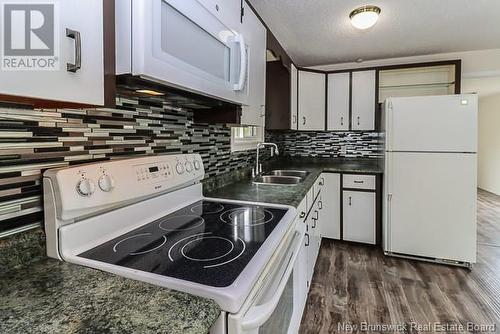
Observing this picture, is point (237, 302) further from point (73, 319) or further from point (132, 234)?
point (132, 234)

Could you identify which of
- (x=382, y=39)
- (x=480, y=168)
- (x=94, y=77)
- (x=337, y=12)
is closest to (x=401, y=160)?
(x=382, y=39)

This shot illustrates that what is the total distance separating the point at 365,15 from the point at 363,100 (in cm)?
132

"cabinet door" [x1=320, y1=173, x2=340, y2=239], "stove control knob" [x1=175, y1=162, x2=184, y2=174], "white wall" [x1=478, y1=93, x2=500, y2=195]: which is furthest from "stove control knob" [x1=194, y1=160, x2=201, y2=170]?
"white wall" [x1=478, y1=93, x2=500, y2=195]

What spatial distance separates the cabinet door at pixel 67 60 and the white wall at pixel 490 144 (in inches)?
287

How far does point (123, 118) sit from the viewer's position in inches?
44.0

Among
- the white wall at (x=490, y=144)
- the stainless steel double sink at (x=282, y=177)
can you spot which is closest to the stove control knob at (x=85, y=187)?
the stainless steel double sink at (x=282, y=177)

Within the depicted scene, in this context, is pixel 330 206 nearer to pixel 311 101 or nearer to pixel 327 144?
pixel 327 144

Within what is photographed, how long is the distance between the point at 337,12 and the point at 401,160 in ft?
4.75

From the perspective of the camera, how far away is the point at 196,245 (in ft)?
2.94

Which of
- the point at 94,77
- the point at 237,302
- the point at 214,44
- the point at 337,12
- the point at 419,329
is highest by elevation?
the point at 337,12

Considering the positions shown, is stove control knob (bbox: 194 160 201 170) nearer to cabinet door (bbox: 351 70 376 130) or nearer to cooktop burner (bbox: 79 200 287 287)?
cooktop burner (bbox: 79 200 287 287)

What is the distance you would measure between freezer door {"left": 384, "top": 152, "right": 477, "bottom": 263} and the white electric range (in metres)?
1.88

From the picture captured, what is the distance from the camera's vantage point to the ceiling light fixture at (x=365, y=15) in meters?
2.01

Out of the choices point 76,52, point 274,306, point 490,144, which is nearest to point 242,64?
point 76,52
